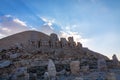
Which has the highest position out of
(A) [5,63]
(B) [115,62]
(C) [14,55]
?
(C) [14,55]

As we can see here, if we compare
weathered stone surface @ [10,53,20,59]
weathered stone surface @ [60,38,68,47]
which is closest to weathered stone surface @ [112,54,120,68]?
weathered stone surface @ [60,38,68,47]

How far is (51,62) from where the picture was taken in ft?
105

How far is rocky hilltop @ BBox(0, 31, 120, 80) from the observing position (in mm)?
33562

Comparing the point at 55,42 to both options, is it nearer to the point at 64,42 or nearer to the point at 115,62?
the point at 64,42

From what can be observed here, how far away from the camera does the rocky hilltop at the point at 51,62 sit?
110ft

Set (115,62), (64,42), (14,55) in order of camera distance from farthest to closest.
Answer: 1. (64,42)
2. (115,62)
3. (14,55)

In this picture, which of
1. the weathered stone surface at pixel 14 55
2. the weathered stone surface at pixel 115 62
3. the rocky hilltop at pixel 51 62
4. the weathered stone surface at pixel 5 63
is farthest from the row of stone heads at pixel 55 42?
the weathered stone surface at pixel 5 63

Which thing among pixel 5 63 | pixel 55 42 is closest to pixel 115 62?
pixel 55 42

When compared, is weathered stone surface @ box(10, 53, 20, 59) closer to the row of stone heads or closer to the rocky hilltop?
the rocky hilltop

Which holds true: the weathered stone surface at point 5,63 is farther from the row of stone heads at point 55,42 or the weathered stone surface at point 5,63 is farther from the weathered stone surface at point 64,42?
the weathered stone surface at point 64,42

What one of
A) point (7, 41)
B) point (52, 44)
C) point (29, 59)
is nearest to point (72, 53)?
point (52, 44)

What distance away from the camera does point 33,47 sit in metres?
62.7

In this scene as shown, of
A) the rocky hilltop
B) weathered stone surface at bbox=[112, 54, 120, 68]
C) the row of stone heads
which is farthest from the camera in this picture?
the row of stone heads

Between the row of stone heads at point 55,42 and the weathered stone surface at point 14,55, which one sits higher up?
the row of stone heads at point 55,42
